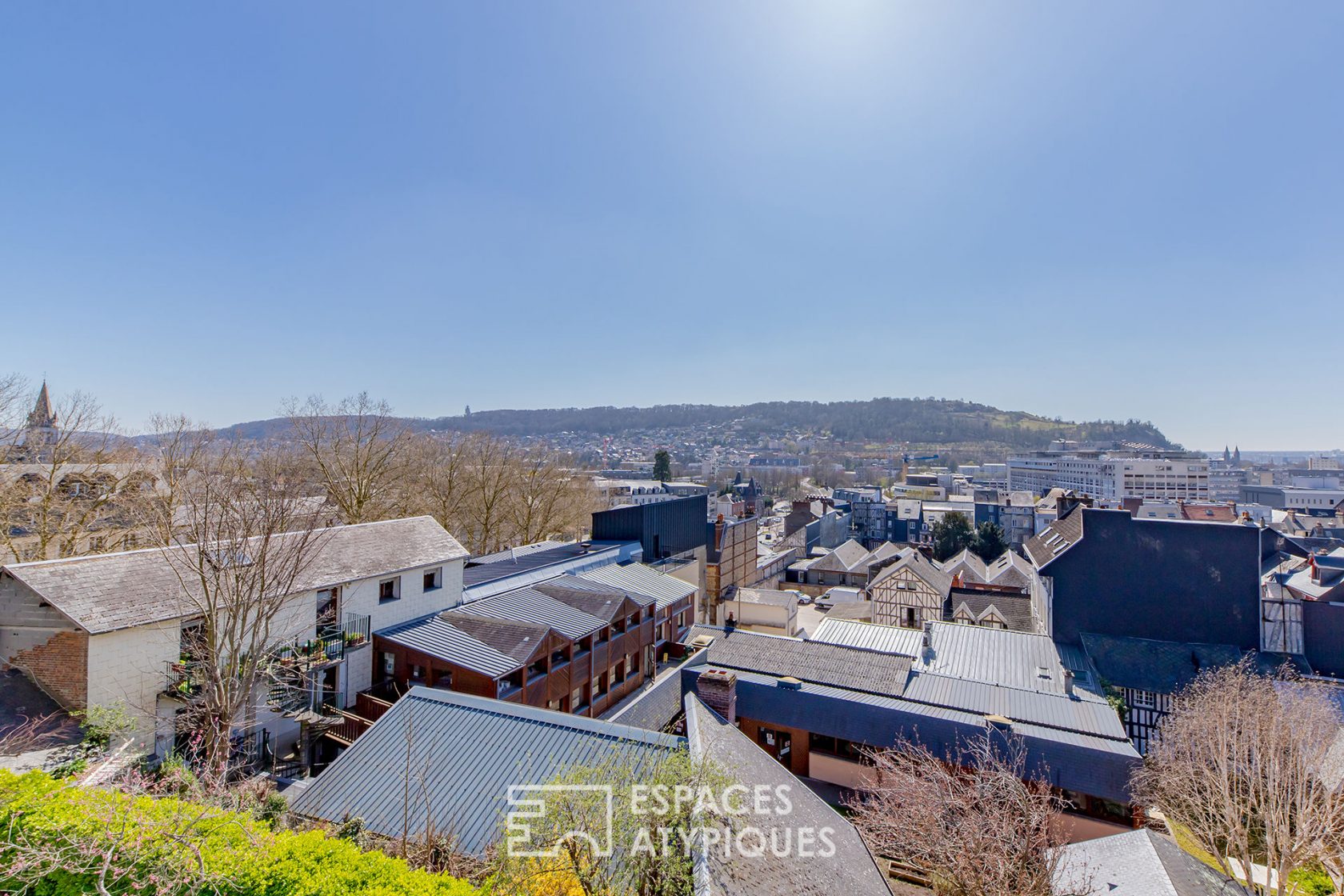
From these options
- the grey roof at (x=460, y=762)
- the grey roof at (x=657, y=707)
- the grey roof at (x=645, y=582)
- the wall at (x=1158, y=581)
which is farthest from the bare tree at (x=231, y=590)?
the wall at (x=1158, y=581)

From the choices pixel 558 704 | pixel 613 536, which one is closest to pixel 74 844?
pixel 558 704

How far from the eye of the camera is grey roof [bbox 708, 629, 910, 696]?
20.3 metres

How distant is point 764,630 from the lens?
3562 cm

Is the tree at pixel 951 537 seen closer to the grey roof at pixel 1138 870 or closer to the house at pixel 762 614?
the house at pixel 762 614

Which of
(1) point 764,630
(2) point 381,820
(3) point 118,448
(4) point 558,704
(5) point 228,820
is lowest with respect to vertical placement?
(1) point 764,630

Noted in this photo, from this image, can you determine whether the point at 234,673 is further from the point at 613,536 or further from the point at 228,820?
the point at 613,536

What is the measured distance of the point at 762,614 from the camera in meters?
36.2

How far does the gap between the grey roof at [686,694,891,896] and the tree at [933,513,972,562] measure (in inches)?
2544

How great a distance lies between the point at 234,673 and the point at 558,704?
934 centimetres

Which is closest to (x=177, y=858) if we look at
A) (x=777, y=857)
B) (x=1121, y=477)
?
(x=777, y=857)

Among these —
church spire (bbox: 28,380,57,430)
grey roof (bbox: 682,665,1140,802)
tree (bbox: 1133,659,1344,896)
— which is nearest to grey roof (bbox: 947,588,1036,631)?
tree (bbox: 1133,659,1344,896)

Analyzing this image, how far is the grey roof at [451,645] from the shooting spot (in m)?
17.3

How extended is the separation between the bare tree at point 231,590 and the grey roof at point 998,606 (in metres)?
39.2

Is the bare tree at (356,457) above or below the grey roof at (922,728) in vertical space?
above
